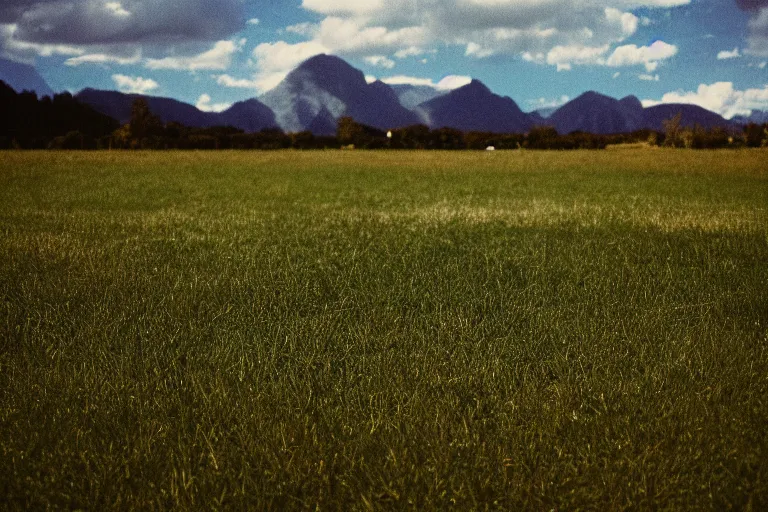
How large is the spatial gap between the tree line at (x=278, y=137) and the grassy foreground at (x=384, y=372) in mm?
69533

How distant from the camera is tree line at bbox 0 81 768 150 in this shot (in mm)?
70312

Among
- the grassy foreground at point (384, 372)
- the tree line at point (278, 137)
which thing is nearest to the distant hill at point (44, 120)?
the tree line at point (278, 137)

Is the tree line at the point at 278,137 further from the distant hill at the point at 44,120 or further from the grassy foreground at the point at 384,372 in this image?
the grassy foreground at the point at 384,372

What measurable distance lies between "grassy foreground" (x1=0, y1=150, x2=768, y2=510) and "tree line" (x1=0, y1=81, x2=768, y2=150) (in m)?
69.5

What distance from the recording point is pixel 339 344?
215 inches

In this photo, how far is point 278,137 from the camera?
8344cm

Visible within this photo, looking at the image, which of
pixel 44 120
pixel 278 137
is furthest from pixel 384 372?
pixel 44 120

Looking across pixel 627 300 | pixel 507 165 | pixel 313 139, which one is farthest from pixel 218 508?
pixel 313 139

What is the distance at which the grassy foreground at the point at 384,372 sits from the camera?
10.9ft

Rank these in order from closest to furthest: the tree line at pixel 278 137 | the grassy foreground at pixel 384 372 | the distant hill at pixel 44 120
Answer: the grassy foreground at pixel 384 372 < the tree line at pixel 278 137 < the distant hill at pixel 44 120

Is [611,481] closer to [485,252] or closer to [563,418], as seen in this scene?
[563,418]

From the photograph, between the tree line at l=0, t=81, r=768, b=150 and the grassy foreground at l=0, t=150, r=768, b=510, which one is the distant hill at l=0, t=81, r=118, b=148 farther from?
the grassy foreground at l=0, t=150, r=768, b=510

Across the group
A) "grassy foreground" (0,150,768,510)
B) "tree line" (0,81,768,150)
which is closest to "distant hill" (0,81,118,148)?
"tree line" (0,81,768,150)

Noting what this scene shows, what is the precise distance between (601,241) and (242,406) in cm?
A: 913
